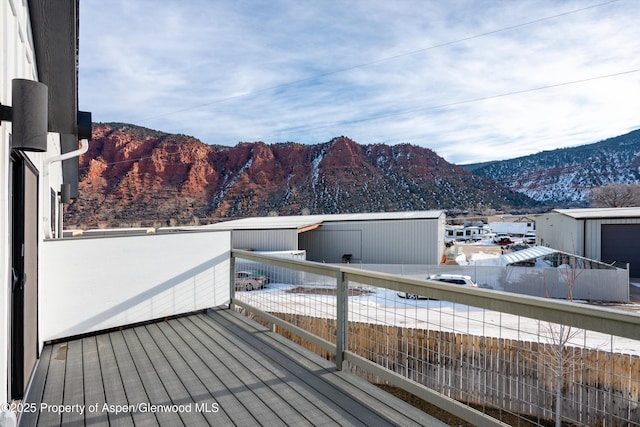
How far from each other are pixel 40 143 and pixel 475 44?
21.7 metres

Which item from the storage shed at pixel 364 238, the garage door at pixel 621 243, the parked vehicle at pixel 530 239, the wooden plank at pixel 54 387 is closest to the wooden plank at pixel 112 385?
the wooden plank at pixel 54 387

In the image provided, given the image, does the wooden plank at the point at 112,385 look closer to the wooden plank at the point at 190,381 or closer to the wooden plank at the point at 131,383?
the wooden plank at the point at 131,383

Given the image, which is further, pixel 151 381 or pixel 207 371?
pixel 207 371

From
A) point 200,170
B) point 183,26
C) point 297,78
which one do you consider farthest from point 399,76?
point 200,170

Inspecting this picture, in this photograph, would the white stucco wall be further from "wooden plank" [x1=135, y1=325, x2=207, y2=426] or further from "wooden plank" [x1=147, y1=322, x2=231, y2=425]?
"wooden plank" [x1=135, y1=325, x2=207, y2=426]

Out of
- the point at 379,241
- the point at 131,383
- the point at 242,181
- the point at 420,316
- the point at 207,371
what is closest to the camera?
the point at 131,383

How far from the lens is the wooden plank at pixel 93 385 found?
2.41 metres

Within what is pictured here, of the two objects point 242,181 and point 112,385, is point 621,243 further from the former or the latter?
point 242,181

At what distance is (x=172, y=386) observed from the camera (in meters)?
2.87

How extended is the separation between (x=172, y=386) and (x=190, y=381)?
136mm

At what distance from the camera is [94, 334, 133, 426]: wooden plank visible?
7.89 feet

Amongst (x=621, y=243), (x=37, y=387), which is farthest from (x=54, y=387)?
(x=621, y=243)

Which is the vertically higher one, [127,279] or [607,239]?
[127,279]

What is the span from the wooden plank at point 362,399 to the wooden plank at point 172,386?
92 centimetres
